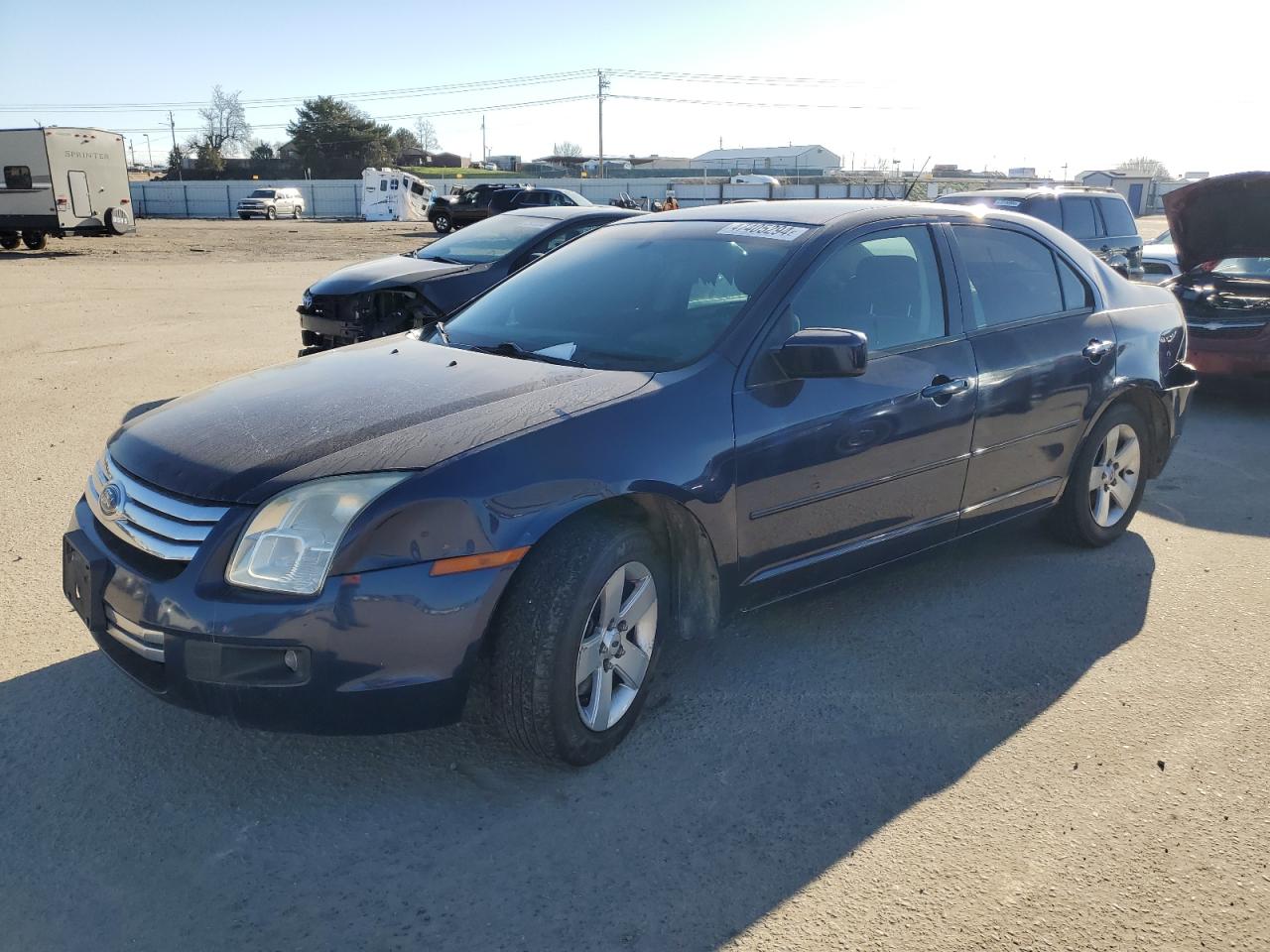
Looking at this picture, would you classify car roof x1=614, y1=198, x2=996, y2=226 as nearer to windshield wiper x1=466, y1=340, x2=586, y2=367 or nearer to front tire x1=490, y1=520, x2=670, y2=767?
windshield wiper x1=466, y1=340, x2=586, y2=367

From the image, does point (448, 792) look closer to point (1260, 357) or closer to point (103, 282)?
point (1260, 357)

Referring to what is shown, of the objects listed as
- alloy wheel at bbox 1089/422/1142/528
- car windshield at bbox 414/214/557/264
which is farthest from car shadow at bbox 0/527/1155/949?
car windshield at bbox 414/214/557/264

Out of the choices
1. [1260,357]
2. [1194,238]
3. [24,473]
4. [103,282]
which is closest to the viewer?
[24,473]

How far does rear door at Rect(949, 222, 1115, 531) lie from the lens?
4.28 m


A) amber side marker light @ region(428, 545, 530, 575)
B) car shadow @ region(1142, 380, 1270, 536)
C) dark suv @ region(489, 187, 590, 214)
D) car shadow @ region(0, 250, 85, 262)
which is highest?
dark suv @ region(489, 187, 590, 214)

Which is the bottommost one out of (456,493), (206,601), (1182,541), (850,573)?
(1182,541)

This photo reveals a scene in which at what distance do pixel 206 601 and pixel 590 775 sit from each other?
4.03 feet

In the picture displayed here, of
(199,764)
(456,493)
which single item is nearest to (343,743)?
(199,764)

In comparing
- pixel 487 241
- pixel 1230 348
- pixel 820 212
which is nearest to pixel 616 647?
pixel 820 212

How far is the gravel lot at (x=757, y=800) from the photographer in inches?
99.1

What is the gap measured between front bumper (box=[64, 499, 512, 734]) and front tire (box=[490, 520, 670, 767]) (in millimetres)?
120

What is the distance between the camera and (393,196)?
49.8 metres

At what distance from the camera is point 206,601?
2703 mm

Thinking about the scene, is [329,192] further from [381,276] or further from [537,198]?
[381,276]
